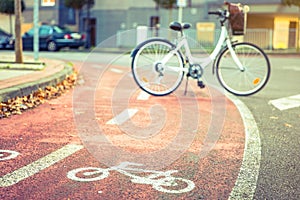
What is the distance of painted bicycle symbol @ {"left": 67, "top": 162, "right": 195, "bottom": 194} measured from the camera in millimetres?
3352

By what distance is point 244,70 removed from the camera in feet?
24.3

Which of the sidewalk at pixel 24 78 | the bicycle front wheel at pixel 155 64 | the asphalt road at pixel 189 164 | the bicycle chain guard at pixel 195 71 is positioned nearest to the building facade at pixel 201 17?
the sidewalk at pixel 24 78

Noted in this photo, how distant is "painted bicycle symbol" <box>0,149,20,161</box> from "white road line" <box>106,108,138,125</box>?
1.51 m

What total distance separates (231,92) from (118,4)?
2942 cm

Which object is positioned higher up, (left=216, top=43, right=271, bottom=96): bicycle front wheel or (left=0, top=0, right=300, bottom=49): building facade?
(left=0, top=0, right=300, bottom=49): building facade

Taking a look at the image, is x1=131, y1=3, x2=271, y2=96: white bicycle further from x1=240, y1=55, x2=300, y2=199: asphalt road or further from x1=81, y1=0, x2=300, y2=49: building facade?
x1=81, y1=0, x2=300, y2=49: building facade

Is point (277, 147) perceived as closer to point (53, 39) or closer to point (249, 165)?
point (249, 165)

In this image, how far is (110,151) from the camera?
4297 millimetres

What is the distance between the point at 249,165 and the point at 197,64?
322cm

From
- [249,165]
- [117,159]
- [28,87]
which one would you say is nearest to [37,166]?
[117,159]

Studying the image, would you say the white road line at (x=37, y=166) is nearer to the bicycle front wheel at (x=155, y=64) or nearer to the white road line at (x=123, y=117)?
the white road line at (x=123, y=117)

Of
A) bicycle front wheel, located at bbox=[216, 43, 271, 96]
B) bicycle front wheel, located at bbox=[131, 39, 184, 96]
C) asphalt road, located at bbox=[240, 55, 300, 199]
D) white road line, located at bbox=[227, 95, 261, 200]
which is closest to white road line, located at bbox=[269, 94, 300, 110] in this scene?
asphalt road, located at bbox=[240, 55, 300, 199]

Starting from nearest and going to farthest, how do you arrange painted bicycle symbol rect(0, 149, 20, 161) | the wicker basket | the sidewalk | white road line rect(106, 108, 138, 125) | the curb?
1. painted bicycle symbol rect(0, 149, 20, 161)
2. white road line rect(106, 108, 138, 125)
3. the curb
4. the sidewalk
5. the wicker basket

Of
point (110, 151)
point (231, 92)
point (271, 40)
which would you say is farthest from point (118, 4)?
point (110, 151)
